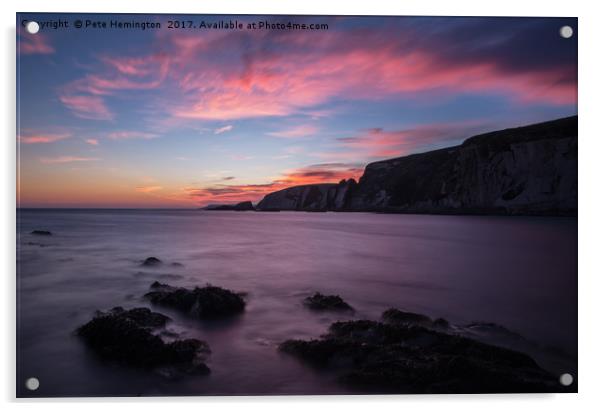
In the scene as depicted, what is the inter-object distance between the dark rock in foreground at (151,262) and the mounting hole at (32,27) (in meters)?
3.00

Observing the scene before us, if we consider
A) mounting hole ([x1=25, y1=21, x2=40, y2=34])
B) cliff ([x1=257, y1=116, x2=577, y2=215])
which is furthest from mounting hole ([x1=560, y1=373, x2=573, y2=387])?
mounting hole ([x1=25, y1=21, x2=40, y2=34])

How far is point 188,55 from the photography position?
11.2 ft

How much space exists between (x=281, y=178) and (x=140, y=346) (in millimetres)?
2320

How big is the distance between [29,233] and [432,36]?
4802 millimetres

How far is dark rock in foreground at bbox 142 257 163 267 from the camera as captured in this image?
449 centimetres

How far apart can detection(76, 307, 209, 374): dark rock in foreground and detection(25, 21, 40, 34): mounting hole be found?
3.05 meters

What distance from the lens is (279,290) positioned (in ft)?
13.0

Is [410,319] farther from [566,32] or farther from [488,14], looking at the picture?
[566,32]

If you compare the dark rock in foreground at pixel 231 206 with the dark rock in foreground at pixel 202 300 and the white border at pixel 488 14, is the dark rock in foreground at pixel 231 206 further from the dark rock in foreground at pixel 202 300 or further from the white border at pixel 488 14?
the white border at pixel 488 14

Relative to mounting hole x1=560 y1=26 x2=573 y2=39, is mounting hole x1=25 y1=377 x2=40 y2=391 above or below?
below

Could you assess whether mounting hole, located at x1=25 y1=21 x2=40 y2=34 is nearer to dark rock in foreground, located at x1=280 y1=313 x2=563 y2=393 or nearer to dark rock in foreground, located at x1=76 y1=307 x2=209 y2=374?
dark rock in foreground, located at x1=76 y1=307 x2=209 y2=374

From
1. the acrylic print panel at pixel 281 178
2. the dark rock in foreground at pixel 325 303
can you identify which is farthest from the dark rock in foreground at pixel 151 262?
the dark rock in foreground at pixel 325 303
